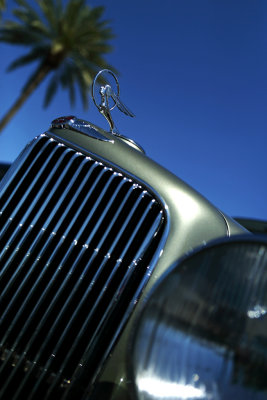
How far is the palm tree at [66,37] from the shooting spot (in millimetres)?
7410

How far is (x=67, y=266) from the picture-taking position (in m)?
1.15

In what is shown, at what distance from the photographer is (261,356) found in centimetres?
65

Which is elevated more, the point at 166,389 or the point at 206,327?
the point at 206,327

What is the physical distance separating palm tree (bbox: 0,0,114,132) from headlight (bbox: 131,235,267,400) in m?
6.90

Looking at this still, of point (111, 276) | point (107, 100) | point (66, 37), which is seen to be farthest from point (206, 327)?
point (66, 37)

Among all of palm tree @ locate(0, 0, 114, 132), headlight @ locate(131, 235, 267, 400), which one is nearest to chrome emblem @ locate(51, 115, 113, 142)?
A: headlight @ locate(131, 235, 267, 400)

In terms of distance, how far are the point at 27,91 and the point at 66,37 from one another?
1524 mm

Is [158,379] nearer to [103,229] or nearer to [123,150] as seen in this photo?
[103,229]

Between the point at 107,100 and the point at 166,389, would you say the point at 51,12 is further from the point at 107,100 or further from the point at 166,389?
the point at 166,389

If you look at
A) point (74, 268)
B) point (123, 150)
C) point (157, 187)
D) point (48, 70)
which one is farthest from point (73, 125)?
point (48, 70)

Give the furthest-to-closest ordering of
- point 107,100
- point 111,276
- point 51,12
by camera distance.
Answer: point 51,12 < point 107,100 < point 111,276

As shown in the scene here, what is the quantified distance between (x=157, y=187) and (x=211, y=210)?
0.60ft

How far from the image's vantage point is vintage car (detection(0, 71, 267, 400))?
2.28ft

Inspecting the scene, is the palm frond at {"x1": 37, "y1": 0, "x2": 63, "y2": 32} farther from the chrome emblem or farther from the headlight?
the headlight
